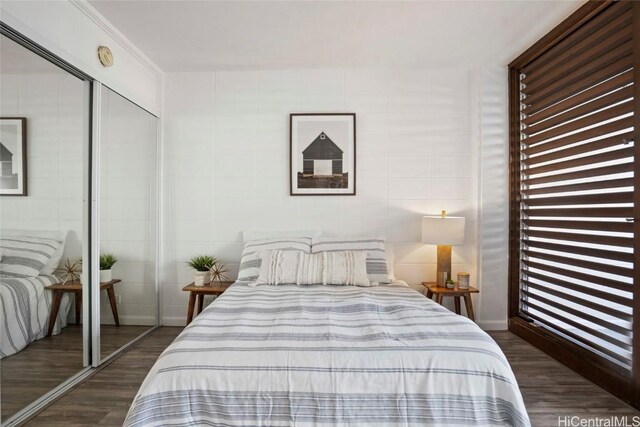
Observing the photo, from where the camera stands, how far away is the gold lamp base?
309 cm

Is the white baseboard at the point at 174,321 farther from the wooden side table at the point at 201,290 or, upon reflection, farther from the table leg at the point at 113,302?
the table leg at the point at 113,302

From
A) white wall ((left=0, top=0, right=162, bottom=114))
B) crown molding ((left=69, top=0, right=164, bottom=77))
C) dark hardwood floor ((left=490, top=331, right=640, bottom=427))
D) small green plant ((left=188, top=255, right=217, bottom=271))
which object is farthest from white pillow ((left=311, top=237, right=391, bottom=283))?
crown molding ((left=69, top=0, right=164, bottom=77))

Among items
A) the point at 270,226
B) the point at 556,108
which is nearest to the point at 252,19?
the point at 270,226

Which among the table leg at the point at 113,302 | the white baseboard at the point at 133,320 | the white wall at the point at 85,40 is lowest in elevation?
the white baseboard at the point at 133,320

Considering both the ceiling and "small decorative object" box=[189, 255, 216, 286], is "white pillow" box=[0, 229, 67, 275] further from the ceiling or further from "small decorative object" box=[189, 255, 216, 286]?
the ceiling

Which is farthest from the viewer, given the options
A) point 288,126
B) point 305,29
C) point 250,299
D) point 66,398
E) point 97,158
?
point 288,126

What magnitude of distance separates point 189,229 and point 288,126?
1.49 metres

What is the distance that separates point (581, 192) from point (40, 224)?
368cm

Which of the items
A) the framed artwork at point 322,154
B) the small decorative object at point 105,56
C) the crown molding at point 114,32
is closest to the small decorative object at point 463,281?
the framed artwork at point 322,154

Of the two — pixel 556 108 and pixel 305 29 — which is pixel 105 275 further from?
pixel 556 108

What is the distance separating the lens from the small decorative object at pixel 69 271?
85.0 inches

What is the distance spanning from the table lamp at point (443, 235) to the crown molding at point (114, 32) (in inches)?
120

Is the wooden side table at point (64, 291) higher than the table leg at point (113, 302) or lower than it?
higher

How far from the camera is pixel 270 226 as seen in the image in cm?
339
